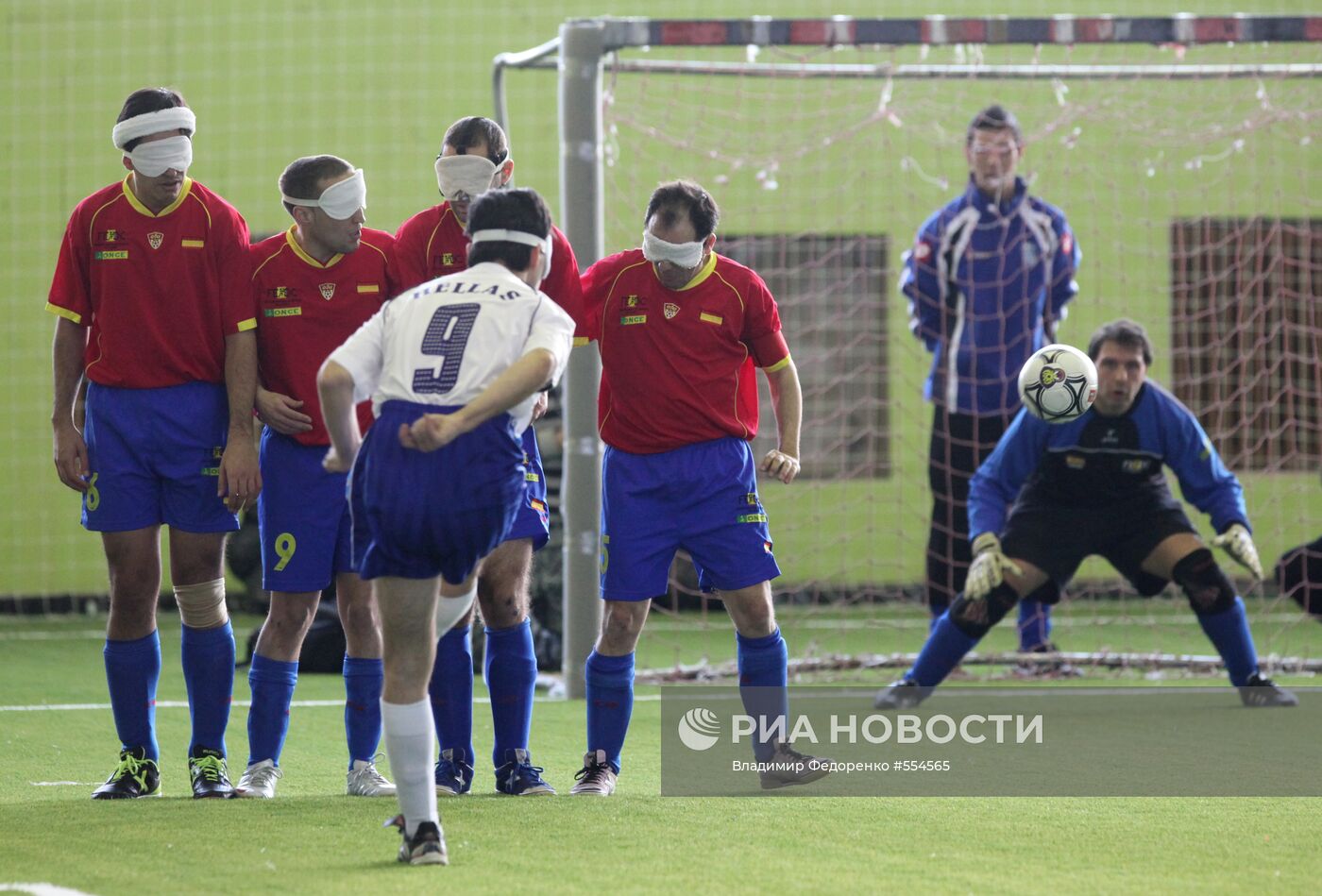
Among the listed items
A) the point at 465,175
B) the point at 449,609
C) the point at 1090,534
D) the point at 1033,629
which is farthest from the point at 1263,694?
the point at 449,609

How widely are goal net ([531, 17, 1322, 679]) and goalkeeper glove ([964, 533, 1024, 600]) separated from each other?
3.44m

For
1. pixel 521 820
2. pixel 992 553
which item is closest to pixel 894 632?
pixel 992 553

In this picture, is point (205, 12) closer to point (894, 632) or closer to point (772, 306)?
point (894, 632)

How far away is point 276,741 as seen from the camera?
4.38m

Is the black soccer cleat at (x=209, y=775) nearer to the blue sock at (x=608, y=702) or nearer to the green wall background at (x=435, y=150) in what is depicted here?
the blue sock at (x=608, y=702)

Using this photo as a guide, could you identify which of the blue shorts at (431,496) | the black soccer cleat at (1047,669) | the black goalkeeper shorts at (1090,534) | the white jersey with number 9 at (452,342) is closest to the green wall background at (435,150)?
the black soccer cleat at (1047,669)

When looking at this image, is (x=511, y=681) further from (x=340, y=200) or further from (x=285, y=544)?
(x=340, y=200)

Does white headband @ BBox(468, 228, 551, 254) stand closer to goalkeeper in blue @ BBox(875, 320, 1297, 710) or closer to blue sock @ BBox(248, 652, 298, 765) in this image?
blue sock @ BBox(248, 652, 298, 765)

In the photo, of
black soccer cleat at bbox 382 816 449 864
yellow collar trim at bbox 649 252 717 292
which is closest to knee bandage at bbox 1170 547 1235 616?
yellow collar trim at bbox 649 252 717 292

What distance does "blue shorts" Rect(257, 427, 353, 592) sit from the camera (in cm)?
428

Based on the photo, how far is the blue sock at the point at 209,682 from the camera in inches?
170

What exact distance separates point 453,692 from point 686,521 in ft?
2.51

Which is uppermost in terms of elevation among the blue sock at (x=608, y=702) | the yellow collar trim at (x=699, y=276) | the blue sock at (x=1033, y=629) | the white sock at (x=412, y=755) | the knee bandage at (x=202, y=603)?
the yellow collar trim at (x=699, y=276)

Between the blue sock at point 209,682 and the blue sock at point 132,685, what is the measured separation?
9cm
